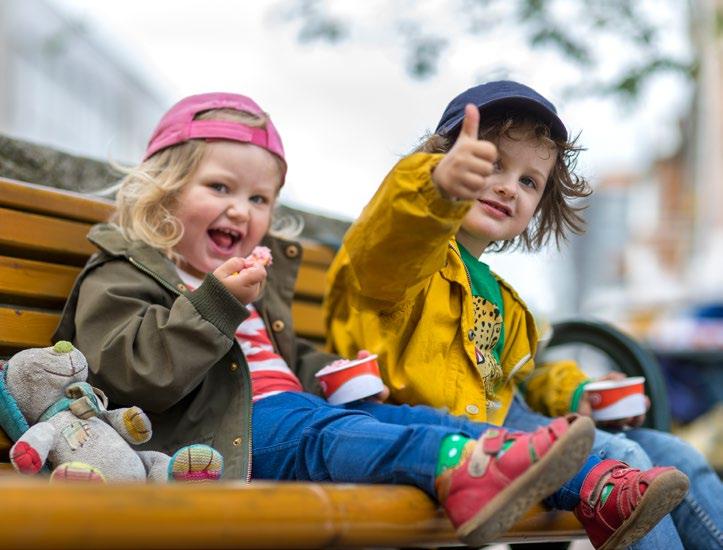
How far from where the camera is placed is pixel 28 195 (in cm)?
262

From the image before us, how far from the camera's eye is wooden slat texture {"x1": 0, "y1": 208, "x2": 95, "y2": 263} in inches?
101

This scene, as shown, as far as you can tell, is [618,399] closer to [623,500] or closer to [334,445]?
[623,500]

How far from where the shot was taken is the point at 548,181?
2.49m

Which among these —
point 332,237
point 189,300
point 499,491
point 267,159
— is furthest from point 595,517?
point 332,237

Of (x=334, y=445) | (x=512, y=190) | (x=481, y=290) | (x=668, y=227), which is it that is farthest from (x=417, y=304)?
(x=668, y=227)

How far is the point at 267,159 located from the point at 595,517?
119 centimetres

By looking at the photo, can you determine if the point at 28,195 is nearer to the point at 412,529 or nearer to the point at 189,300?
the point at 189,300

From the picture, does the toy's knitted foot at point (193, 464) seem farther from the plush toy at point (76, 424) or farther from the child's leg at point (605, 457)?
the child's leg at point (605, 457)

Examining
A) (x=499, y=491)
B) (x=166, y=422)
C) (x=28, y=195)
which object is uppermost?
(x=28, y=195)

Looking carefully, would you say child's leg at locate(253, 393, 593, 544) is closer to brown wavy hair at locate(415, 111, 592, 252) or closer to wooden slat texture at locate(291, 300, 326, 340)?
brown wavy hair at locate(415, 111, 592, 252)

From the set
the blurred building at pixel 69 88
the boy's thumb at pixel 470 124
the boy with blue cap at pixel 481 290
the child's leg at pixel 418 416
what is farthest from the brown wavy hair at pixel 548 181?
the blurred building at pixel 69 88

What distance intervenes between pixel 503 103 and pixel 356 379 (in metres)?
0.65

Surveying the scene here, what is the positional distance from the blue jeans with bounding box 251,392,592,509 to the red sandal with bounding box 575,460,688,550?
6 centimetres

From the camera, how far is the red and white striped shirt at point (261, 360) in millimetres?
2578
